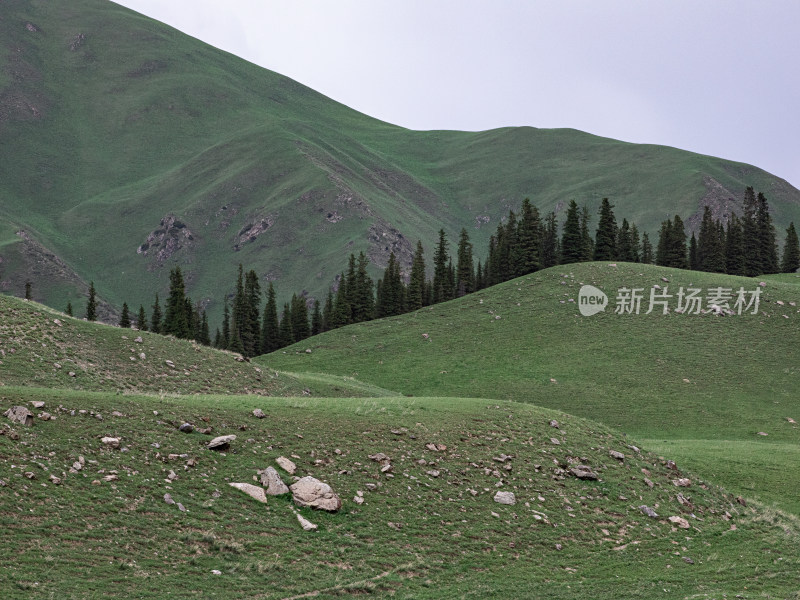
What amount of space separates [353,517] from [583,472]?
11.6 metres

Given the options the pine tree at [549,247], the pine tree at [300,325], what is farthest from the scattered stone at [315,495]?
the pine tree at [549,247]

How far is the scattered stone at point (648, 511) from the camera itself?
89.0ft

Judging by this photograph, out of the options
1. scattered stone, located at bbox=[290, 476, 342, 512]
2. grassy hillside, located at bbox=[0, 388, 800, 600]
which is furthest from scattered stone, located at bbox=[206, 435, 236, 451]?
scattered stone, located at bbox=[290, 476, 342, 512]

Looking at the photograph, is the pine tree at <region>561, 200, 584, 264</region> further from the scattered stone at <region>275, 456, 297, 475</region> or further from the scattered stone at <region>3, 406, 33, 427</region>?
the scattered stone at <region>3, 406, 33, 427</region>

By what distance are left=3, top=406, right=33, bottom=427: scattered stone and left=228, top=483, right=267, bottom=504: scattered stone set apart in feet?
23.0

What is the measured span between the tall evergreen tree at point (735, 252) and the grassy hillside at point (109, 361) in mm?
105339

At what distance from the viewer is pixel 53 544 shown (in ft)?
56.1

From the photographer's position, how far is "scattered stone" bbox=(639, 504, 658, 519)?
27.1 m

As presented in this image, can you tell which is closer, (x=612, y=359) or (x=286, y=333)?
(x=612, y=359)

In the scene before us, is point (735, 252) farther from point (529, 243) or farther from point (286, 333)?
point (286, 333)

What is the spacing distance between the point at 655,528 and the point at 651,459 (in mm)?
7466

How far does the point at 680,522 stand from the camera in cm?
2716

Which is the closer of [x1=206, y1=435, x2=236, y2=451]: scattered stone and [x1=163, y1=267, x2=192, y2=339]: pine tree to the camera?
[x1=206, y1=435, x2=236, y2=451]: scattered stone

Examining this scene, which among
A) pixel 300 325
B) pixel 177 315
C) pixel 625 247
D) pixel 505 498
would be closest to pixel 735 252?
pixel 625 247
